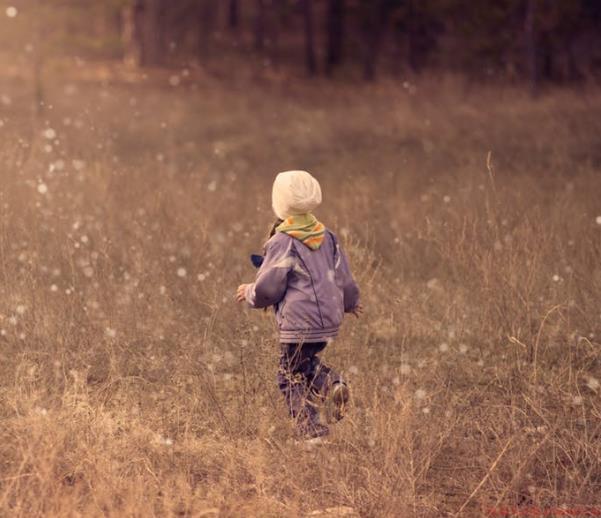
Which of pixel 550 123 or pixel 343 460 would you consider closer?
pixel 343 460

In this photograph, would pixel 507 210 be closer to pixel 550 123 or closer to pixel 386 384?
pixel 386 384

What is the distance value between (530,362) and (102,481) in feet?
8.53

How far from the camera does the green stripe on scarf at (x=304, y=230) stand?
4.34m

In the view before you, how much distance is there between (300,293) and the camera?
4332 millimetres

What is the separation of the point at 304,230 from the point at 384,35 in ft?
112

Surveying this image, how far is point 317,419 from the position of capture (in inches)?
170

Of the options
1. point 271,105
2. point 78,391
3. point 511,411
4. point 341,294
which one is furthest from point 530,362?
point 271,105

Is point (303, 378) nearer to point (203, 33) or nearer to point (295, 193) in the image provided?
point (295, 193)

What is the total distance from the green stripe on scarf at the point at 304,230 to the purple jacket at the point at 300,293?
0.02 metres

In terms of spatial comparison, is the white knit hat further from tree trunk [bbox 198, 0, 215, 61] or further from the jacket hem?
tree trunk [bbox 198, 0, 215, 61]

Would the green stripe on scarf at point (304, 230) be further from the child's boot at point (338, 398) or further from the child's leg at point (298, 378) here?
the child's boot at point (338, 398)

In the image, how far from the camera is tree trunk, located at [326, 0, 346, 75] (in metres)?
32.3

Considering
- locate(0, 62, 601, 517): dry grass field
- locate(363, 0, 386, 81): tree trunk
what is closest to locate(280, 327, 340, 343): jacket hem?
locate(0, 62, 601, 517): dry grass field

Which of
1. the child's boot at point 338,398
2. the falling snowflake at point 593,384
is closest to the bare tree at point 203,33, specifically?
the falling snowflake at point 593,384
